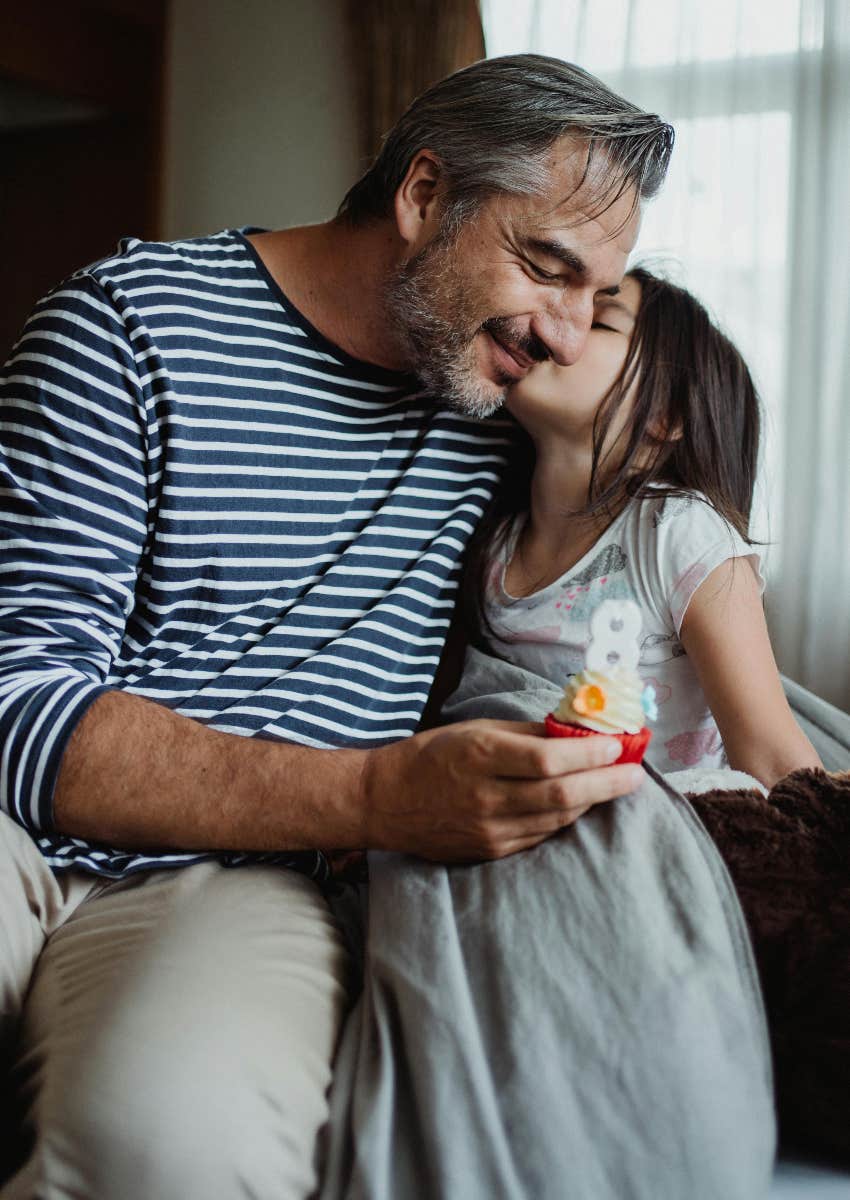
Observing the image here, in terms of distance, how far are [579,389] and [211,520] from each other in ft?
1.52

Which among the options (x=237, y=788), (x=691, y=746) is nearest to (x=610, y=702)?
(x=237, y=788)

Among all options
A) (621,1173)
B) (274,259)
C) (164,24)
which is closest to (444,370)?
(274,259)

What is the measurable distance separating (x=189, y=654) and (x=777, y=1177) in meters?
0.76

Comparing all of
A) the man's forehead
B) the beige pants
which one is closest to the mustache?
the man's forehead

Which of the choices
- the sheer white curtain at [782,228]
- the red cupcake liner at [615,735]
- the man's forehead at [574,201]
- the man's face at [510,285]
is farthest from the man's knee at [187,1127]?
the sheer white curtain at [782,228]

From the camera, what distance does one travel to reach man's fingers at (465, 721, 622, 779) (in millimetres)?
902

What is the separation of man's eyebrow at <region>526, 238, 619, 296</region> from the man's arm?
0.60m

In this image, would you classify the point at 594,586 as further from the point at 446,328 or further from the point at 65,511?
the point at 65,511

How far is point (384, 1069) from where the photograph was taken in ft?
2.80

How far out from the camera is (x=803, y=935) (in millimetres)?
880

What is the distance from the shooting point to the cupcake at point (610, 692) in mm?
925

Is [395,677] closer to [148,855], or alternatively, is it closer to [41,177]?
[148,855]

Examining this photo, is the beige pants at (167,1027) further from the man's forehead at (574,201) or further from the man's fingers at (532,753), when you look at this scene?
the man's forehead at (574,201)

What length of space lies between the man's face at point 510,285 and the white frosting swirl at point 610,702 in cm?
54
